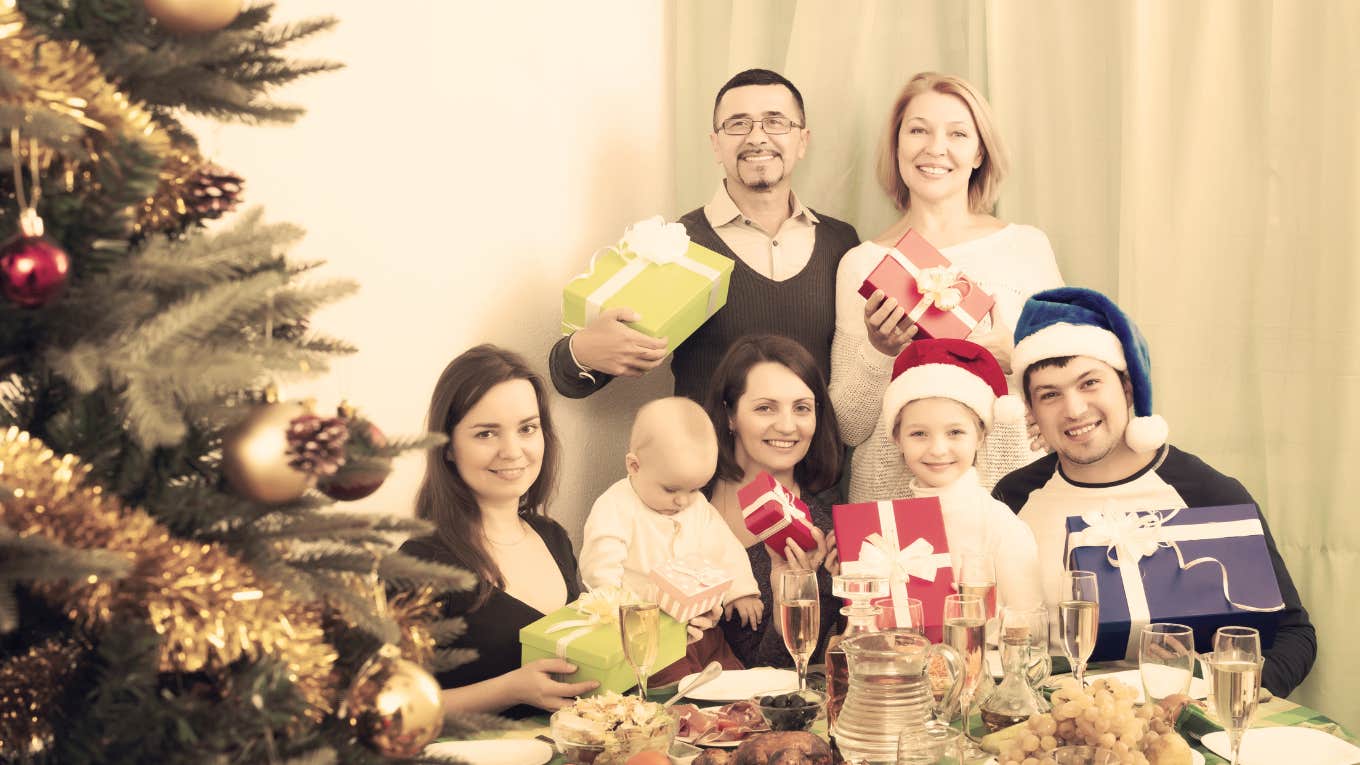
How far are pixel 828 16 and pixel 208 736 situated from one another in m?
2.99

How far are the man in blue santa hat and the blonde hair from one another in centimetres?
66

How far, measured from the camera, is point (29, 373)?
972 mm

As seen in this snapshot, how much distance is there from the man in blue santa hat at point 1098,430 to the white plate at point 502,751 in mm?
1196

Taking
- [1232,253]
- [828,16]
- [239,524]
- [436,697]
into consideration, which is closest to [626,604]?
[436,697]

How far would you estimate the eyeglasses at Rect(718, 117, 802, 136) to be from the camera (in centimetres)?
317

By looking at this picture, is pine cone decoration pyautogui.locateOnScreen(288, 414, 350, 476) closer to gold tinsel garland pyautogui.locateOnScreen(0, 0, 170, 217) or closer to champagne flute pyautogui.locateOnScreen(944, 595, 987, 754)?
gold tinsel garland pyautogui.locateOnScreen(0, 0, 170, 217)

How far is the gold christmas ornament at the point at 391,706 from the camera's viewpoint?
1046 mm

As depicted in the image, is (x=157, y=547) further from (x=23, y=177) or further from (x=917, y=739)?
(x=917, y=739)

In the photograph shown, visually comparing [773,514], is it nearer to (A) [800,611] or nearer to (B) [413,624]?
(A) [800,611]

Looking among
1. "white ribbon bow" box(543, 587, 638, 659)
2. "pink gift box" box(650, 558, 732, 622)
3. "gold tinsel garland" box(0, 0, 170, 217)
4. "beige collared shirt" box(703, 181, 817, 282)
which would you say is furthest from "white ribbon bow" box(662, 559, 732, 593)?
"gold tinsel garland" box(0, 0, 170, 217)

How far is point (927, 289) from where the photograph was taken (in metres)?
2.83

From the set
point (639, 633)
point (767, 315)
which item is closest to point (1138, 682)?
point (639, 633)

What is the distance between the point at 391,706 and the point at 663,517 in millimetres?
1631

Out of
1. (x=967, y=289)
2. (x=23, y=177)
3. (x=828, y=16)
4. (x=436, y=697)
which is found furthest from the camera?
(x=828, y=16)
